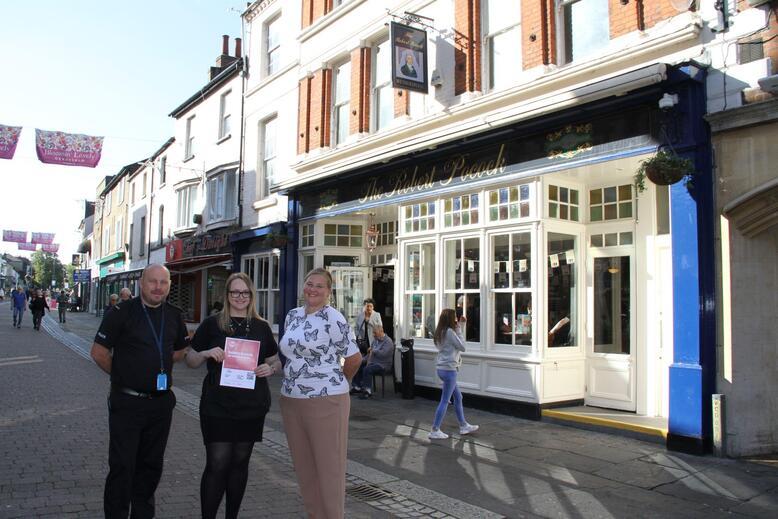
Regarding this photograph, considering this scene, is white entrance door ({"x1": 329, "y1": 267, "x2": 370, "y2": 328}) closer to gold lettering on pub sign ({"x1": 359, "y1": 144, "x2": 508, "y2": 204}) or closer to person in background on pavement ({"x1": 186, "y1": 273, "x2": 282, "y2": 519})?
gold lettering on pub sign ({"x1": 359, "y1": 144, "x2": 508, "y2": 204})

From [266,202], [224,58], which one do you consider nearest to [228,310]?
[266,202]

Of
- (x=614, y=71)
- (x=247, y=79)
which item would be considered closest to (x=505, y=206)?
(x=614, y=71)

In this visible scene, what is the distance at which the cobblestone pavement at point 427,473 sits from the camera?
495 centimetres

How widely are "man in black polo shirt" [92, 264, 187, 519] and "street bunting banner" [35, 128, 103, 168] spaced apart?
13886 millimetres

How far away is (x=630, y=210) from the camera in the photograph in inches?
340

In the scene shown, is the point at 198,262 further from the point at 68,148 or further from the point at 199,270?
the point at 68,148

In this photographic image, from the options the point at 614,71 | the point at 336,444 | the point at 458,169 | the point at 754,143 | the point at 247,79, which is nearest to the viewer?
the point at 336,444

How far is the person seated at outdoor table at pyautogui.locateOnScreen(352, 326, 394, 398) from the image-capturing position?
10.7 metres

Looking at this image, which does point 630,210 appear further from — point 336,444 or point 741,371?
point 336,444

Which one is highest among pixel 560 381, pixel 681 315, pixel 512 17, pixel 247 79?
pixel 247 79

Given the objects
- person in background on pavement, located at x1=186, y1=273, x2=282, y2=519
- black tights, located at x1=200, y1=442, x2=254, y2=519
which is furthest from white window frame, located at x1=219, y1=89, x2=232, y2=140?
black tights, located at x1=200, y1=442, x2=254, y2=519

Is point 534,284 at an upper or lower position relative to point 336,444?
upper

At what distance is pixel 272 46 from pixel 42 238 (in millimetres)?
39188

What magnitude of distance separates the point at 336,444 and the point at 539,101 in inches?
226
